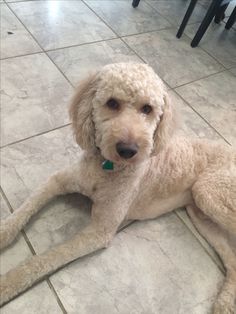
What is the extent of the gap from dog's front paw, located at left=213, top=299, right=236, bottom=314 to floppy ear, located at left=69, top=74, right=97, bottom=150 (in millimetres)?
797

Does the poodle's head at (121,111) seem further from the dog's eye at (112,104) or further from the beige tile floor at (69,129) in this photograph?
the beige tile floor at (69,129)

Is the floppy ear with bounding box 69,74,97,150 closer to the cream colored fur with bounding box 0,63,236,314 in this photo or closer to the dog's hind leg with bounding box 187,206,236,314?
the cream colored fur with bounding box 0,63,236,314

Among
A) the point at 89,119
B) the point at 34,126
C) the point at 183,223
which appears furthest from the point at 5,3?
the point at 183,223

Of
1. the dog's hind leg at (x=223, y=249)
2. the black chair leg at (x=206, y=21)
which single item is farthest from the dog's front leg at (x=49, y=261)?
the black chair leg at (x=206, y=21)

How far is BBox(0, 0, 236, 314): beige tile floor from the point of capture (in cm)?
130

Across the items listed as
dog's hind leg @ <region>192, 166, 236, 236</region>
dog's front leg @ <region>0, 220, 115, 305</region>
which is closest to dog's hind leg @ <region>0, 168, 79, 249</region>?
dog's front leg @ <region>0, 220, 115, 305</region>

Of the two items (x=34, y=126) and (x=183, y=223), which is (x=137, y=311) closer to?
(x=183, y=223)

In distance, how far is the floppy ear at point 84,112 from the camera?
113 cm

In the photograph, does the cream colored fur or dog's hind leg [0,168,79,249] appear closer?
the cream colored fur

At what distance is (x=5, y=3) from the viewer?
2.47 m

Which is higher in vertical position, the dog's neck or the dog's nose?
the dog's nose

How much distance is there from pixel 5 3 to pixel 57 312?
2.20 meters

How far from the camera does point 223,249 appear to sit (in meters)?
1.45

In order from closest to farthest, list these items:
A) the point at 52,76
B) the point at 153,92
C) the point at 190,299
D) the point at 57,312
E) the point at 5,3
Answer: the point at 153,92 → the point at 57,312 → the point at 190,299 → the point at 52,76 → the point at 5,3
